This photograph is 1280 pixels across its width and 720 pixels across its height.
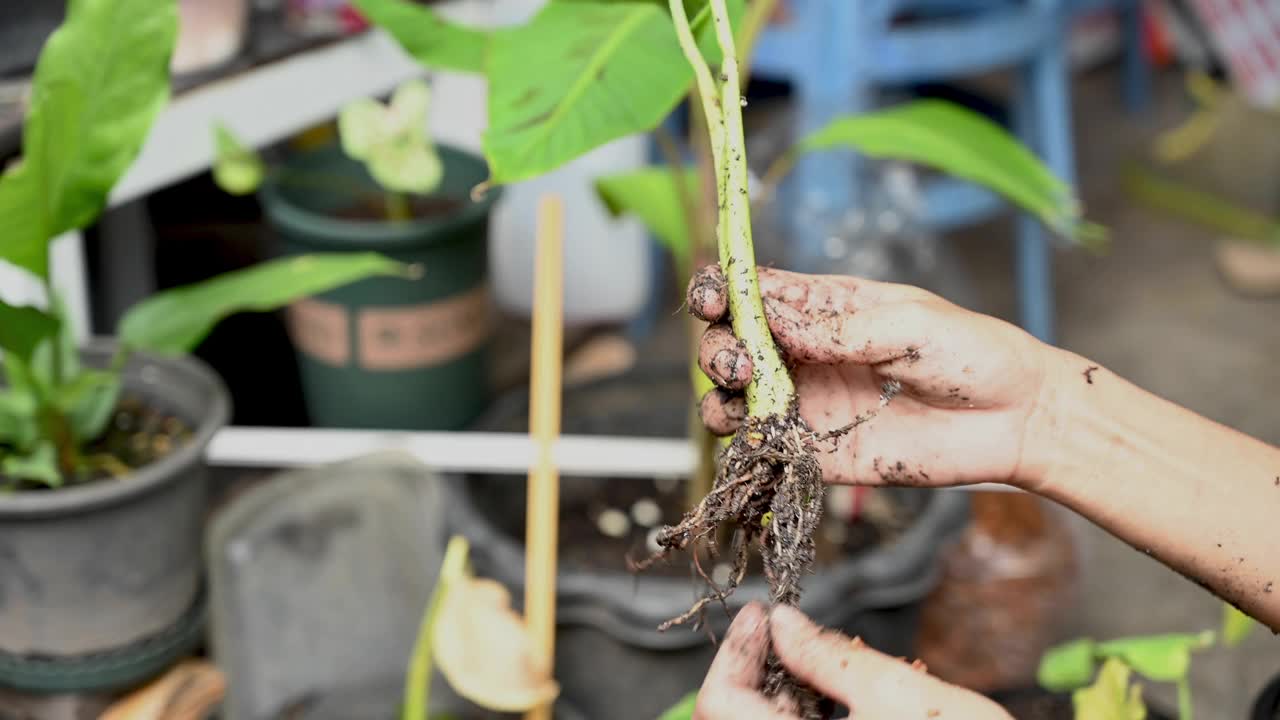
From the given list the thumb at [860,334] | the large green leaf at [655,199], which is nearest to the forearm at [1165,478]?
the thumb at [860,334]

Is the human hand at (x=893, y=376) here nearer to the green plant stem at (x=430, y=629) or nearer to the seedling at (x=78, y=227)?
the green plant stem at (x=430, y=629)

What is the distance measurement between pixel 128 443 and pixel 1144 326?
5.90ft

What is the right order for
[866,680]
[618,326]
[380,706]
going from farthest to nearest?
1. [618,326]
2. [380,706]
3. [866,680]

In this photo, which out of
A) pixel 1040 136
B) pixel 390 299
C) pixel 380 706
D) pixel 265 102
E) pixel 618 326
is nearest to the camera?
pixel 380 706

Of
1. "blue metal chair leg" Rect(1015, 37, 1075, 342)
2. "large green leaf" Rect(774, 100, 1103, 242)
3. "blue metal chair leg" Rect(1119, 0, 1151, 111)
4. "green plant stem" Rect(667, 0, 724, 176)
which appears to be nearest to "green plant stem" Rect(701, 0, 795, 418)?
"green plant stem" Rect(667, 0, 724, 176)

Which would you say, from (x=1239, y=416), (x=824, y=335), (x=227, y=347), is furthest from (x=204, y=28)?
(x=1239, y=416)

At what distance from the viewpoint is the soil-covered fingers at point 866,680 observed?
528mm

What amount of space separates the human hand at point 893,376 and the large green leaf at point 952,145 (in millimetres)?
302

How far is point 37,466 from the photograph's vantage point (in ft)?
3.13

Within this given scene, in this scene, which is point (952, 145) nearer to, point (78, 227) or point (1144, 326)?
point (78, 227)

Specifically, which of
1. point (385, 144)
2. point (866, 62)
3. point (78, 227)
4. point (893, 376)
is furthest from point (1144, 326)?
point (78, 227)

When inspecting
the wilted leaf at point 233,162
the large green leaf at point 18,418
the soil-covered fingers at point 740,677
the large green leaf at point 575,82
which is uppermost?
the large green leaf at point 575,82

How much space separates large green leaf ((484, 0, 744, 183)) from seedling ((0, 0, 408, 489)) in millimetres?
267

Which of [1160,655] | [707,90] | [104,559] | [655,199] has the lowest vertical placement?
[104,559]
